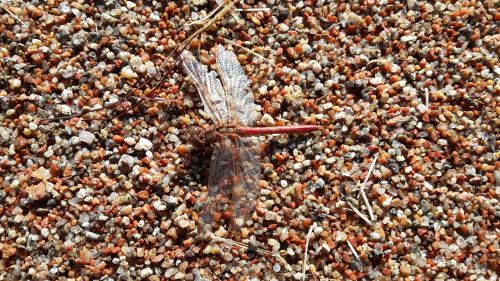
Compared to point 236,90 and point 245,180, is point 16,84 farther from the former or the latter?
point 245,180

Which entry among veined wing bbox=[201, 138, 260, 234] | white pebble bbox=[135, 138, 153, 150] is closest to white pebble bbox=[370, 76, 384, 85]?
veined wing bbox=[201, 138, 260, 234]

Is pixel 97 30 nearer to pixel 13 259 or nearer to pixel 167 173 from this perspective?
pixel 167 173

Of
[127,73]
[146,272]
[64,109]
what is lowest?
[146,272]

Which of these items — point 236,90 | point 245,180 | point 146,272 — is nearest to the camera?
point 146,272

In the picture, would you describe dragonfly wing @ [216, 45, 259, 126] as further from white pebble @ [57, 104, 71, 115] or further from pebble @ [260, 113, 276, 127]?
white pebble @ [57, 104, 71, 115]

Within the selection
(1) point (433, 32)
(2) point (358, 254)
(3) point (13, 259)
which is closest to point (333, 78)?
(1) point (433, 32)

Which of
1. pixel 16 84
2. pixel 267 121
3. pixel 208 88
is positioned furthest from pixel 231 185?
pixel 16 84

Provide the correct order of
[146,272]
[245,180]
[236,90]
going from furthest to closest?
[236,90] < [245,180] < [146,272]
